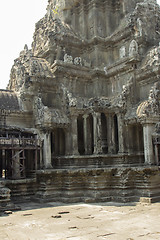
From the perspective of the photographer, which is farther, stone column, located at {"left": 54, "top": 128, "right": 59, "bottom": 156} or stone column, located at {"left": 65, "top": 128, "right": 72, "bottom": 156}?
stone column, located at {"left": 54, "top": 128, "right": 59, "bottom": 156}

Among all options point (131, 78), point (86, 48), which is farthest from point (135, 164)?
point (86, 48)

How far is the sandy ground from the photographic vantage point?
988cm

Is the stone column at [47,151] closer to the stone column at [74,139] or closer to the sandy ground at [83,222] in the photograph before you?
the stone column at [74,139]

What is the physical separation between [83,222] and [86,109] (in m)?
9.88

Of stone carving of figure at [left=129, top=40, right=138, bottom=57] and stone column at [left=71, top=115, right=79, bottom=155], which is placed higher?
stone carving of figure at [left=129, top=40, right=138, bottom=57]

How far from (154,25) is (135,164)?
11666mm

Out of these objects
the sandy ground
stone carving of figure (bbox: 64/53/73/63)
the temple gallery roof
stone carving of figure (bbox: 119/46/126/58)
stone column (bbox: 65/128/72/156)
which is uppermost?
stone carving of figure (bbox: 119/46/126/58)

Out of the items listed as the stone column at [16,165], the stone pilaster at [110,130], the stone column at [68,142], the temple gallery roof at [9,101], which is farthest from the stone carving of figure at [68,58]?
the stone column at [16,165]

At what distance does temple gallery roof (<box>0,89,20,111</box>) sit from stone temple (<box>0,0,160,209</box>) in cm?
7

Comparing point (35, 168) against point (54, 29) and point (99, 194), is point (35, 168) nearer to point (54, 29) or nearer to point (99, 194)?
point (99, 194)

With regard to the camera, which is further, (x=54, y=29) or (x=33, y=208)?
(x=54, y=29)

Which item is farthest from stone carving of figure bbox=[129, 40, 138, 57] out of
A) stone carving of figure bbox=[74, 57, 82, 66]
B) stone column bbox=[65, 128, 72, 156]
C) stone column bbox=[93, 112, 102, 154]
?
stone column bbox=[65, 128, 72, 156]

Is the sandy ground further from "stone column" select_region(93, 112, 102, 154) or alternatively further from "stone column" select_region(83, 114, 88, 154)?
"stone column" select_region(83, 114, 88, 154)

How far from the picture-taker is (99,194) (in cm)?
1750
